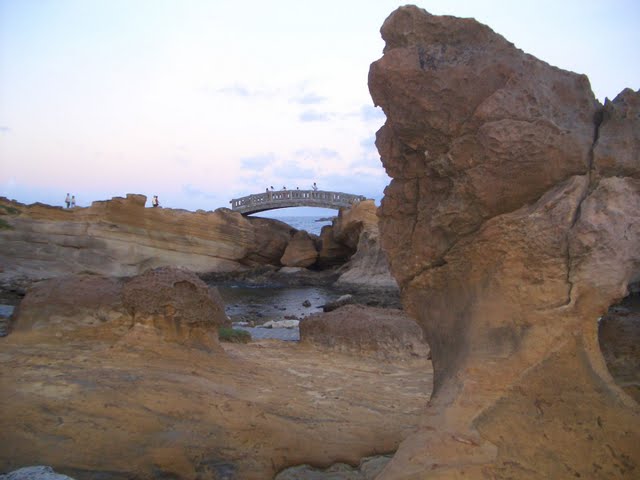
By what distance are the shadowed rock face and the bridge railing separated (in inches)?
1028

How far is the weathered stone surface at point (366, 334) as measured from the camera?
7.49 meters

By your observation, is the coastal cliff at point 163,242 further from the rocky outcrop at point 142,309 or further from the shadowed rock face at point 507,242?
the shadowed rock face at point 507,242

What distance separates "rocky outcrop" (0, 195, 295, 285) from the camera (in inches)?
843

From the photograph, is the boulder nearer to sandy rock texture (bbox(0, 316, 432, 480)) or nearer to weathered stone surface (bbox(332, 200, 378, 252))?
weathered stone surface (bbox(332, 200, 378, 252))

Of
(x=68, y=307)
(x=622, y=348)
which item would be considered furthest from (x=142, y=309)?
(x=622, y=348)

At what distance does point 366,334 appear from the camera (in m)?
7.65

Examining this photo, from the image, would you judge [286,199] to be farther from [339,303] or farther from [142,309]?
[142,309]

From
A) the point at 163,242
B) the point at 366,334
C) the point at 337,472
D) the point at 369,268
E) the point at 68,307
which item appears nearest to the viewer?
the point at 337,472

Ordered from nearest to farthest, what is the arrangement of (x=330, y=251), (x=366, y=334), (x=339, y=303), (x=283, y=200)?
(x=366, y=334) < (x=339, y=303) < (x=330, y=251) < (x=283, y=200)

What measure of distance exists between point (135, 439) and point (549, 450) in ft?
6.96

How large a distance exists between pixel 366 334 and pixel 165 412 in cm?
456

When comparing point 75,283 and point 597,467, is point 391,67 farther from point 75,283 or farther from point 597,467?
point 75,283

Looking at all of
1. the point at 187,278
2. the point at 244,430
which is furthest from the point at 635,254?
the point at 187,278

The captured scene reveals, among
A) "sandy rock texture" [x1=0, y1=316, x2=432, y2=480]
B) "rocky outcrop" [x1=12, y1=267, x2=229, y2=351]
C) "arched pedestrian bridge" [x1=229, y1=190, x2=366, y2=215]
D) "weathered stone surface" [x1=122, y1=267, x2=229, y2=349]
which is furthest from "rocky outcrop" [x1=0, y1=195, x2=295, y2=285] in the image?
"sandy rock texture" [x1=0, y1=316, x2=432, y2=480]
